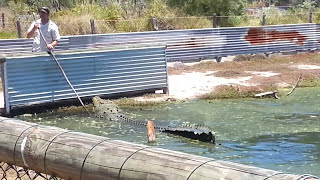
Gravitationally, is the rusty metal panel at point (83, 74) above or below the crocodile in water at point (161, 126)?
above

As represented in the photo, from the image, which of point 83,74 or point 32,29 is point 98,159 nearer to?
point 32,29

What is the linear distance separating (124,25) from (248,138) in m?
12.3

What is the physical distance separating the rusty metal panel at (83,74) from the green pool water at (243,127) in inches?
21.1

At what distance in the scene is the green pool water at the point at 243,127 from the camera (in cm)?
801

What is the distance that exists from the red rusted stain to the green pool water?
7.38 metres

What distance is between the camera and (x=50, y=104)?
11.3 meters

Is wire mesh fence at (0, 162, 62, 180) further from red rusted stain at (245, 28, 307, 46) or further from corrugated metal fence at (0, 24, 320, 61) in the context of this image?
red rusted stain at (245, 28, 307, 46)

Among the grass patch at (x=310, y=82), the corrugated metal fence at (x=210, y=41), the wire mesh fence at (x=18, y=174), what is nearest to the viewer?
the wire mesh fence at (x=18, y=174)

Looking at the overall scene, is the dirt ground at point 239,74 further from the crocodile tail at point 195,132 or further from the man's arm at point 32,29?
the crocodile tail at point 195,132

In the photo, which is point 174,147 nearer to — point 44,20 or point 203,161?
point 44,20

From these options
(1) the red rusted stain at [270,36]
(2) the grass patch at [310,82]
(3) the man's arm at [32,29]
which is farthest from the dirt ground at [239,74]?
(3) the man's arm at [32,29]

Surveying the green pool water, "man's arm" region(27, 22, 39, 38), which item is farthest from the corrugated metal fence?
the green pool water

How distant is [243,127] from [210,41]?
9.92 meters

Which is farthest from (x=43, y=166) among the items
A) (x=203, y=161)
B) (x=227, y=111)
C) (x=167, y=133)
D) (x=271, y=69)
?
(x=271, y=69)
